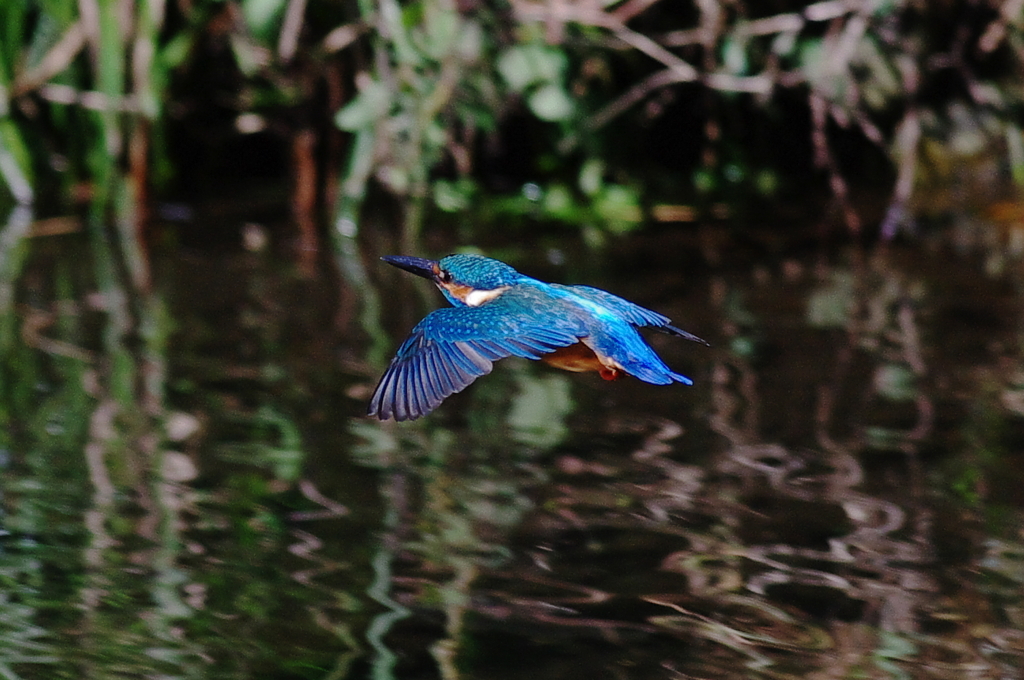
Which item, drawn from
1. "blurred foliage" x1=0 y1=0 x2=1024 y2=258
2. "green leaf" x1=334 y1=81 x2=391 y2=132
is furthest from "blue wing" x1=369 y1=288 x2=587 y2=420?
"green leaf" x1=334 y1=81 x2=391 y2=132

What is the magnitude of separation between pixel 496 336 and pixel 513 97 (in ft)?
11.1

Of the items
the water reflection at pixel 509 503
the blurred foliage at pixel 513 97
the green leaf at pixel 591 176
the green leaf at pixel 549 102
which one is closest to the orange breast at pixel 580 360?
the water reflection at pixel 509 503

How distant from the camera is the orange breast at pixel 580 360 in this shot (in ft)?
6.25

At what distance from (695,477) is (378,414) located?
1.36 m

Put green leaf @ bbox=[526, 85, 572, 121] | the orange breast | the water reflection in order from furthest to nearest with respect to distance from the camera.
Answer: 1. green leaf @ bbox=[526, 85, 572, 121]
2. the water reflection
3. the orange breast

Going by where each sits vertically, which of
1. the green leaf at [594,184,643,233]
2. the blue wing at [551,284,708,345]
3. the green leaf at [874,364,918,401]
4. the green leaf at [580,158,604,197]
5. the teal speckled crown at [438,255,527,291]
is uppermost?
Answer: the green leaf at [580,158,604,197]

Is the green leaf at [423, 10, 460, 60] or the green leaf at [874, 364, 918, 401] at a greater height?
the green leaf at [423, 10, 460, 60]

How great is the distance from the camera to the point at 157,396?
343cm

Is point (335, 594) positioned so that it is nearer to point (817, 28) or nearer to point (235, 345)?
point (235, 345)

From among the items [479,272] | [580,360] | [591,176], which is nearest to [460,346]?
[580,360]

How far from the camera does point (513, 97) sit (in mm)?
5117

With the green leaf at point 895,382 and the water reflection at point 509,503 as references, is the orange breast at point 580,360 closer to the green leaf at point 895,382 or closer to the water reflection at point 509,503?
the water reflection at point 509,503

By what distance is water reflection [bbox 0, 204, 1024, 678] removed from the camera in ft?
7.40

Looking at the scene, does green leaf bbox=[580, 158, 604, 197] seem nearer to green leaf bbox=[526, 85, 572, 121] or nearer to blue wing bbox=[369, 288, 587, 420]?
green leaf bbox=[526, 85, 572, 121]
